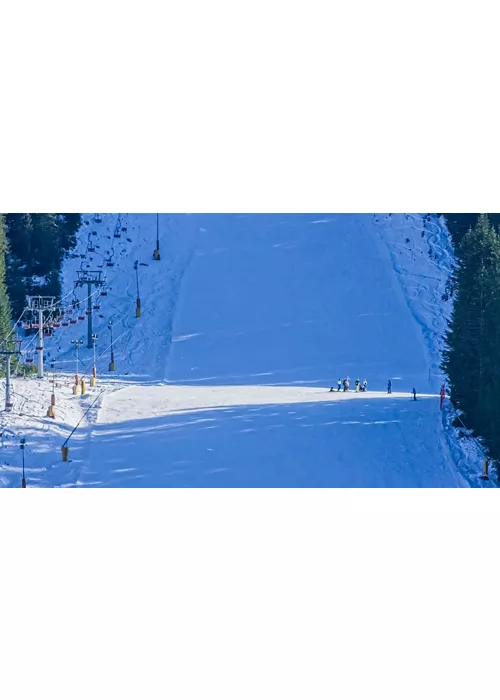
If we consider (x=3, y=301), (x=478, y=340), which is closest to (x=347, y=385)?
(x=478, y=340)

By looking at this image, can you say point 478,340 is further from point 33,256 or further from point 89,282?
point 33,256

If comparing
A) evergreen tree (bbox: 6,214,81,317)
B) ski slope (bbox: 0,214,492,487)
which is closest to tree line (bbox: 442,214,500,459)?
ski slope (bbox: 0,214,492,487)

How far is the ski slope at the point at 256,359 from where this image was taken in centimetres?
3281

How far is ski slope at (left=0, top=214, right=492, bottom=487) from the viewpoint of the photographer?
108 ft

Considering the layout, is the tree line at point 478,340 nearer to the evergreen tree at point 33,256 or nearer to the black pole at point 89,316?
the black pole at point 89,316

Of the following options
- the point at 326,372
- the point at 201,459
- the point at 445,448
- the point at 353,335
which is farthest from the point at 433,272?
the point at 201,459

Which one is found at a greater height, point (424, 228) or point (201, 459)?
point (424, 228)

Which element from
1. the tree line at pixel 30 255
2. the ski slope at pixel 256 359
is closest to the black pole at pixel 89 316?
the ski slope at pixel 256 359

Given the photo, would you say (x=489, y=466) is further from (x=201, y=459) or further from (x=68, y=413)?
(x=68, y=413)

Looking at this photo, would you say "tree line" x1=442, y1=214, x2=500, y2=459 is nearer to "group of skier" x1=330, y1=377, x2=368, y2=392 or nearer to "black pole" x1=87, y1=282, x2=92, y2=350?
"group of skier" x1=330, y1=377, x2=368, y2=392

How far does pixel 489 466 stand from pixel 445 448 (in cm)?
133

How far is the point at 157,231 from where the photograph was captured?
54000 mm

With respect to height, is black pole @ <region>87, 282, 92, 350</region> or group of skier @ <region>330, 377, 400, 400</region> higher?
black pole @ <region>87, 282, 92, 350</region>

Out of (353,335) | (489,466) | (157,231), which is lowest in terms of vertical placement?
(489,466)
